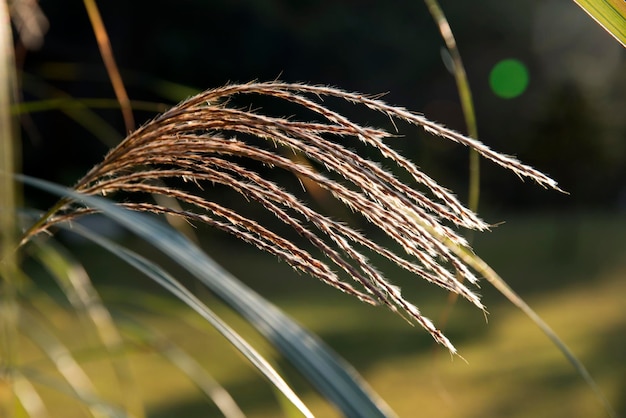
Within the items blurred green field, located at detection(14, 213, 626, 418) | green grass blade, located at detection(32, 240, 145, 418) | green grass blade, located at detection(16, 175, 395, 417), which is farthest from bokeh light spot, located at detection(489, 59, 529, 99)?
green grass blade, located at detection(16, 175, 395, 417)

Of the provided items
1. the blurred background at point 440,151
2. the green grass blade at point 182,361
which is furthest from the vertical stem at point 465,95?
the blurred background at point 440,151

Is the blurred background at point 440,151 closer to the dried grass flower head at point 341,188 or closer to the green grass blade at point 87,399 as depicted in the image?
the green grass blade at point 87,399

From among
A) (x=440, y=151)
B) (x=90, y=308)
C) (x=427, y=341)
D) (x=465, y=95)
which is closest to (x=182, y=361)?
(x=90, y=308)

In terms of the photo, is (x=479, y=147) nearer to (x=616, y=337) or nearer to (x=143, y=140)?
(x=143, y=140)

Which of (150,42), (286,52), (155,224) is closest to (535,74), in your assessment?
(286,52)

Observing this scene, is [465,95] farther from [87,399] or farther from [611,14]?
[87,399]

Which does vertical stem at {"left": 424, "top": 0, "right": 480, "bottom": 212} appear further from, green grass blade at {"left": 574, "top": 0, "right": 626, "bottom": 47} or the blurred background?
the blurred background
